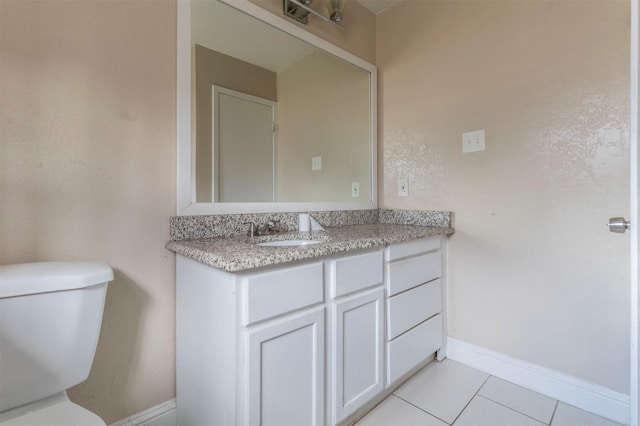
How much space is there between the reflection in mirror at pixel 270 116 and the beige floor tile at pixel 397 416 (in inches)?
43.7

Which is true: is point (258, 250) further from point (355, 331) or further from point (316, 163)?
point (316, 163)

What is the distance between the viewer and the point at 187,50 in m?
1.26

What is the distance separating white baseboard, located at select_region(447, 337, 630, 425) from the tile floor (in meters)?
0.03

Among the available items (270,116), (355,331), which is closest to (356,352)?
(355,331)

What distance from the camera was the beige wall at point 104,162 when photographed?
3.08ft

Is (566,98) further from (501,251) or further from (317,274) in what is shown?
(317,274)

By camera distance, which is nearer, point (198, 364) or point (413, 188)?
point (198, 364)

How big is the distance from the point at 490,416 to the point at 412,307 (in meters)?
0.54

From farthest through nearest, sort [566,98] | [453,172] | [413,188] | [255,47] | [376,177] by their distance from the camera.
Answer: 1. [376,177]
2. [413,188]
3. [453,172]
4. [255,47]
5. [566,98]

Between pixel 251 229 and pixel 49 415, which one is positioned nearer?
pixel 49 415

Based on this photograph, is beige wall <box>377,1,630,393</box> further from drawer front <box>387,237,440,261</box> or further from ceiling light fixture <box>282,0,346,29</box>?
ceiling light fixture <box>282,0,346,29</box>

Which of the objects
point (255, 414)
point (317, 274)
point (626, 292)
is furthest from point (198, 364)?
point (626, 292)

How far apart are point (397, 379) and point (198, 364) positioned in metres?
0.94

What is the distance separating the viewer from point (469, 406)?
4.58 ft
